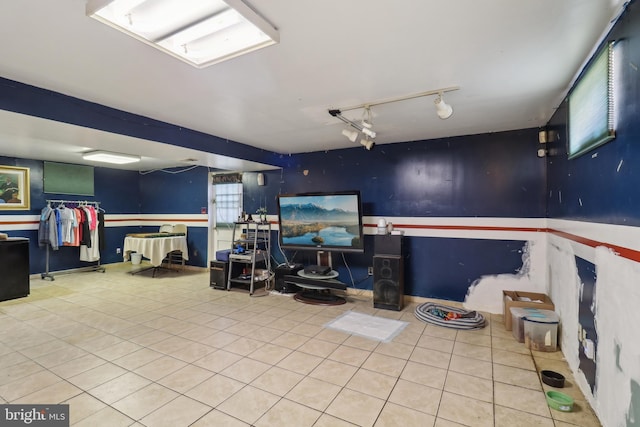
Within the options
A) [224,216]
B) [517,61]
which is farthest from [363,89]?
[224,216]

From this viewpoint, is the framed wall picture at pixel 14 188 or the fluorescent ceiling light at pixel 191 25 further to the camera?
the framed wall picture at pixel 14 188

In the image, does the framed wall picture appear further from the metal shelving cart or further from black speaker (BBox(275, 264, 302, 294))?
black speaker (BBox(275, 264, 302, 294))

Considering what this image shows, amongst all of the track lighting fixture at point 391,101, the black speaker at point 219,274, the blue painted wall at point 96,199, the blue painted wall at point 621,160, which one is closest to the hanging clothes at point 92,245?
the blue painted wall at point 96,199

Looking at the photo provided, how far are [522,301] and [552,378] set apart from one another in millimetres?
1158

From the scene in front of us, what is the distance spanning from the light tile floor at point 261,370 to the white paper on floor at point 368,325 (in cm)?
12

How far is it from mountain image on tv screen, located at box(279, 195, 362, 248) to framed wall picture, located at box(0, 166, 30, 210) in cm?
493

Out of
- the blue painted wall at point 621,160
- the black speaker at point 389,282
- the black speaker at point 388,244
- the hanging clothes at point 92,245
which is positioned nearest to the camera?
the blue painted wall at point 621,160

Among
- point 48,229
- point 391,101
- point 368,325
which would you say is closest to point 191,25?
point 391,101

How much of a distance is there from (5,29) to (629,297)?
3.62 meters

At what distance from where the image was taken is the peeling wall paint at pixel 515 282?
367cm

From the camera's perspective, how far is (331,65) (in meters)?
2.13

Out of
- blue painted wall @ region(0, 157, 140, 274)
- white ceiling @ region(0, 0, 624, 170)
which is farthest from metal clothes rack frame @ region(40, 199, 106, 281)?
white ceiling @ region(0, 0, 624, 170)

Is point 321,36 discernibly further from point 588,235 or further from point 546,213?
point 546,213

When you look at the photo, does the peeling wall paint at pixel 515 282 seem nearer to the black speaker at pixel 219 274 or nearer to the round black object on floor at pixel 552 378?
the round black object on floor at pixel 552 378
